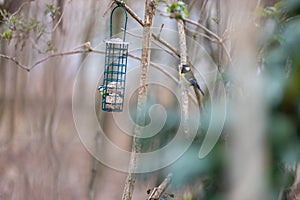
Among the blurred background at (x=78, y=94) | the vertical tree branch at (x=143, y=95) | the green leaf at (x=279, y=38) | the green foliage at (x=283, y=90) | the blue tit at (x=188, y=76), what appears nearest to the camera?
the green foliage at (x=283, y=90)

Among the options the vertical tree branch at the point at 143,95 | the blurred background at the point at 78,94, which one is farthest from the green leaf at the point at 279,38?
the vertical tree branch at the point at 143,95

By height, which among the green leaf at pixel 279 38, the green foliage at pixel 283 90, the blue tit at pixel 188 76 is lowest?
the green foliage at pixel 283 90

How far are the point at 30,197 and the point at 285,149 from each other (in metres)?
3.04

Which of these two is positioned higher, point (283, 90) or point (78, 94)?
point (78, 94)

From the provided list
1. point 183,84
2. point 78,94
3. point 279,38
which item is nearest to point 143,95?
point 183,84

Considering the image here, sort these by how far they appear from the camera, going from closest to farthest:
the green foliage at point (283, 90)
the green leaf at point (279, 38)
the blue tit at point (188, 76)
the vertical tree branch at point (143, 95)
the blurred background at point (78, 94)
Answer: the green foliage at point (283, 90) → the green leaf at point (279, 38) → the vertical tree branch at point (143, 95) → the blue tit at point (188, 76) → the blurred background at point (78, 94)

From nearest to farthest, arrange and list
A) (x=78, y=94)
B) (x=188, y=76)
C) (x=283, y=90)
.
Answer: (x=283, y=90) < (x=188, y=76) < (x=78, y=94)

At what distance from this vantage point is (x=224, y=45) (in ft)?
5.66

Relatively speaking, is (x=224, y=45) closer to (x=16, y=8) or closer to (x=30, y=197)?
(x=16, y=8)

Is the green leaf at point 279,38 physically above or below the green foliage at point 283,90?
above

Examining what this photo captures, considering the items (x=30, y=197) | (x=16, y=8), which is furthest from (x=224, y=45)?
(x=30, y=197)

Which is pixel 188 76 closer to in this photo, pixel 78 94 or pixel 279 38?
pixel 279 38

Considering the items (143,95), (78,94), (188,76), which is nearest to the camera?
(143,95)

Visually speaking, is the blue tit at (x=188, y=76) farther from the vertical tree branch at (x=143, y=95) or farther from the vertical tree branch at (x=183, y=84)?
the vertical tree branch at (x=143, y=95)
